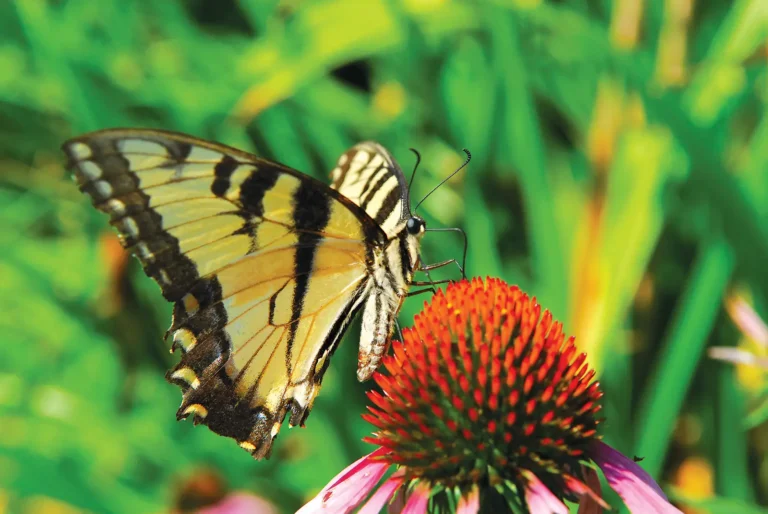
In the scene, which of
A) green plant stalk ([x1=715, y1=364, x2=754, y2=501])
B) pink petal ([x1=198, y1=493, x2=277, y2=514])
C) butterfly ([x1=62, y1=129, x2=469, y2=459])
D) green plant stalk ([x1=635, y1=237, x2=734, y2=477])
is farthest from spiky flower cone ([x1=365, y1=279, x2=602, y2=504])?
pink petal ([x1=198, y1=493, x2=277, y2=514])

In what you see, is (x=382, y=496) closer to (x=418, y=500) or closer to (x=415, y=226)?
(x=418, y=500)

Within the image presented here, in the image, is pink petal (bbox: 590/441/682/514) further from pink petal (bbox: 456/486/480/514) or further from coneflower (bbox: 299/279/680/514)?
pink petal (bbox: 456/486/480/514)

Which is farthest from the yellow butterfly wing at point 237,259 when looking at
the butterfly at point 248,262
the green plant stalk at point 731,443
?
the green plant stalk at point 731,443

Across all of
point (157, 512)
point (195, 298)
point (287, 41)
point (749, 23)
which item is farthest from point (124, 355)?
point (749, 23)

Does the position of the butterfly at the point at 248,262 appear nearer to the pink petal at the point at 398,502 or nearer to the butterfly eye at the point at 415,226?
the butterfly eye at the point at 415,226

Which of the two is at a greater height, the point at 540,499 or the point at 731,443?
the point at 540,499

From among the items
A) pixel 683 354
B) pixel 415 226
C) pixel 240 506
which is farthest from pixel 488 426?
pixel 240 506
